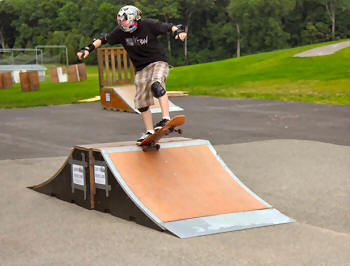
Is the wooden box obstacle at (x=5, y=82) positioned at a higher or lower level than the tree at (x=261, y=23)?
lower

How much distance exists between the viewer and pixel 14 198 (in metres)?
6.59

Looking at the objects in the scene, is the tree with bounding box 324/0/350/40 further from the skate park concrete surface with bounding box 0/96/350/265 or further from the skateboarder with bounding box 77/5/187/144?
the skateboarder with bounding box 77/5/187/144

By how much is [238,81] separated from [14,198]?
19481mm

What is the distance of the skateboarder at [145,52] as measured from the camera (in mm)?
6941

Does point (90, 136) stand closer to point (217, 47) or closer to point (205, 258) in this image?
point (205, 258)

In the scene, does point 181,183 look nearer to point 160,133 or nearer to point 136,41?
point 160,133

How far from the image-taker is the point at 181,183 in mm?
5898

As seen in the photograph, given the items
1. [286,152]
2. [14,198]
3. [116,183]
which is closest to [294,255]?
[116,183]

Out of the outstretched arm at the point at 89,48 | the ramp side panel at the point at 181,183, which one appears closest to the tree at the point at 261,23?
the outstretched arm at the point at 89,48

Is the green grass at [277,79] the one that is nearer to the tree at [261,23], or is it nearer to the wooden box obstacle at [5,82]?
the wooden box obstacle at [5,82]

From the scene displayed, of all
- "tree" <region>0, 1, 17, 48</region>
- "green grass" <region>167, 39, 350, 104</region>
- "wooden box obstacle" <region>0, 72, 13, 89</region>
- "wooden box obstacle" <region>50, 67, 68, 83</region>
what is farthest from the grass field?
"tree" <region>0, 1, 17, 48</region>

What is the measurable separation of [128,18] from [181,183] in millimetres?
2373

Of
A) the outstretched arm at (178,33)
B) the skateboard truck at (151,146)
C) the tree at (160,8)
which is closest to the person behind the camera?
the skateboard truck at (151,146)

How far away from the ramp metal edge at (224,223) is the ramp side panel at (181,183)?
0.10m
